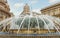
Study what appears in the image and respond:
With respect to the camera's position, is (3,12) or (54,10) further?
(54,10)

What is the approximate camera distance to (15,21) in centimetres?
1278

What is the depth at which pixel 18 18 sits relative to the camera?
41.8 feet

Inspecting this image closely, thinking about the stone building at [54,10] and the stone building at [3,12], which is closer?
the stone building at [3,12]

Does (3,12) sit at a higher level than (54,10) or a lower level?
lower

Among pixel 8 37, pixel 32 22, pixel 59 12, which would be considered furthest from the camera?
pixel 59 12

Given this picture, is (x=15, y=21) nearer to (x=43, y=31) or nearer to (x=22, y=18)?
(x=22, y=18)

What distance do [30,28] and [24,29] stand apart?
0.40m

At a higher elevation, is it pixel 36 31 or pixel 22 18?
pixel 22 18

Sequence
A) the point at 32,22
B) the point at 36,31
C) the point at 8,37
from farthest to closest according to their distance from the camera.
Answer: the point at 32,22, the point at 36,31, the point at 8,37

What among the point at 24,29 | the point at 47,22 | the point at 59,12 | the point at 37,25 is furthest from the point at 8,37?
the point at 59,12

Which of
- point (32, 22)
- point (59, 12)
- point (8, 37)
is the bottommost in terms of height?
point (8, 37)

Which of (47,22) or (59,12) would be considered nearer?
(47,22)

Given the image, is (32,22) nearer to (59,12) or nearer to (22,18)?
(22,18)

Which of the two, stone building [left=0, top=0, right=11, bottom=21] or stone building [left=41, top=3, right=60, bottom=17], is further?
stone building [left=41, top=3, right=60, bottom=17]
